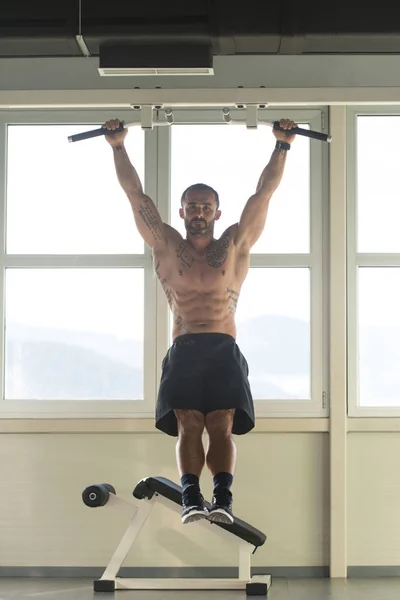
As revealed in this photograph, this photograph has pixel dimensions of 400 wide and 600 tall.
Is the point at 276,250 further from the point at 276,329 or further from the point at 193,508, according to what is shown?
the point at 193,508

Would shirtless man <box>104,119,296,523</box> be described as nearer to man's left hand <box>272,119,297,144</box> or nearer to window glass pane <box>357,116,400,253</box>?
man's left hand <box>272,119,297,144</box>

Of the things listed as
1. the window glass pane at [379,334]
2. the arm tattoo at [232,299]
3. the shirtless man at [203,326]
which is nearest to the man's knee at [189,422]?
the shirtless man at [203,326]

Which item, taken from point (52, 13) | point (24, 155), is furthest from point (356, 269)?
point (52, 13)

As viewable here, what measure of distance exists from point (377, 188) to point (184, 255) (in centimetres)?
181

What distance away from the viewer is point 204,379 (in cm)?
430

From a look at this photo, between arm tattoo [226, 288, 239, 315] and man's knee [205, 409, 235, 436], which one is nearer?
man's knee [205, 409, 235, 436]

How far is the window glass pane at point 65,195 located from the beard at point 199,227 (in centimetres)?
139

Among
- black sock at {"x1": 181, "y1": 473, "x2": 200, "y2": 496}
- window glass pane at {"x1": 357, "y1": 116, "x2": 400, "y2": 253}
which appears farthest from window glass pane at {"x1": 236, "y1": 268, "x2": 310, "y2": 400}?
black sock at {"x1": 181, "y1": 473, "x2": 200, "y2": 496}

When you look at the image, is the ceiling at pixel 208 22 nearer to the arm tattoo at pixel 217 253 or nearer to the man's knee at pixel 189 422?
the arm tattoo at pixel 217 253

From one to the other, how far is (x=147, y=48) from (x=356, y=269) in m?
2.19

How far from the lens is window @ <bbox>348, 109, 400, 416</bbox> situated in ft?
19.0

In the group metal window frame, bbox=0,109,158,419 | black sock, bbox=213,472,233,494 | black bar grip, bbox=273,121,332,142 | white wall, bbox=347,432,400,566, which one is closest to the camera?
black sock, bbox=213,472,233,494

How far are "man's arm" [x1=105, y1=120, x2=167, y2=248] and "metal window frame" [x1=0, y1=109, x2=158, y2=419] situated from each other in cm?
123

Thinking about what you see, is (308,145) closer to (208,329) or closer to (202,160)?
(202,160)
